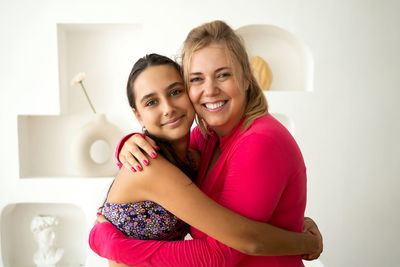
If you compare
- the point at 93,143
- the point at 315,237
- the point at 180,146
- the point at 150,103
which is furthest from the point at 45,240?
the point at 315,237

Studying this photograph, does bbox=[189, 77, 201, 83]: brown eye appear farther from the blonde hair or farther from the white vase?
the white vase

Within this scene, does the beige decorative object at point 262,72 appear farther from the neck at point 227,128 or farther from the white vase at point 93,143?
the neck at point 227,128

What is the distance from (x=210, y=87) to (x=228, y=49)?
152 millimetres

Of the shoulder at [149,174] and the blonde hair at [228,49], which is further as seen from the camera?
the blonde hair at [228,49]

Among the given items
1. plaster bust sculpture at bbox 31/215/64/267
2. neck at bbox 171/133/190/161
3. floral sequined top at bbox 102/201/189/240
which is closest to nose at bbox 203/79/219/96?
neck at bbox 171/133/190/161

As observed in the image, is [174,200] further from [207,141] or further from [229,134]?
[207,141]

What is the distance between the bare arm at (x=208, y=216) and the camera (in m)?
0.94

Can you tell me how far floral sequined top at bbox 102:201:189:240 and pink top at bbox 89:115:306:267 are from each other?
0.04m

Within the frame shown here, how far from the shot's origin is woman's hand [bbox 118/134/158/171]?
1.06 meters

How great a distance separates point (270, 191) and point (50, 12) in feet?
8.42

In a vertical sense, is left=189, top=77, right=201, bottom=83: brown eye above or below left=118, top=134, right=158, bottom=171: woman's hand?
above

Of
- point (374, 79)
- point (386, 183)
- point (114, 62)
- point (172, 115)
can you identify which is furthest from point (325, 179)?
point (114, 62)

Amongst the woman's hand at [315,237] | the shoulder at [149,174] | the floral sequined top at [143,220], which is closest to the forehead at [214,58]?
the shoulder at [149,174]

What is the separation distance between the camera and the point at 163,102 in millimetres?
1221
